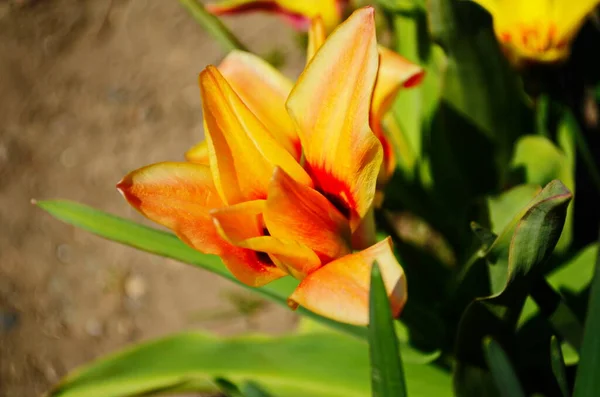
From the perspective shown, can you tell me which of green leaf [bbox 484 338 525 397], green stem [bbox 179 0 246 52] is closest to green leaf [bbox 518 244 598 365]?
green leaf [bbox 484 338 525 397]

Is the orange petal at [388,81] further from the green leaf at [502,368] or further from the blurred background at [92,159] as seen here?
the blurred background at [92,159]

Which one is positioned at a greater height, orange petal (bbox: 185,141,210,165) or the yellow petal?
the yellow petal

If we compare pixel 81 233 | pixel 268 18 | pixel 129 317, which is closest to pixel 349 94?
pixel 129 317

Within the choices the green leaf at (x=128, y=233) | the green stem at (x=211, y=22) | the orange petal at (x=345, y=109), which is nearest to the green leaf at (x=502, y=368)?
the orange petal at (x=345, y=109)

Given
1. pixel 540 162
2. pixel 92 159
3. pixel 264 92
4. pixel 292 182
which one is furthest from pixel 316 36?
pixel 92 159

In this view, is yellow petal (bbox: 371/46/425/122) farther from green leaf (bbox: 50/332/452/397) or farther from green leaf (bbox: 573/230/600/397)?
green leaf (bbox: 50/332/452/397)

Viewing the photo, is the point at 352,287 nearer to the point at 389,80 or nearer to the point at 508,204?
the point at 389,80
